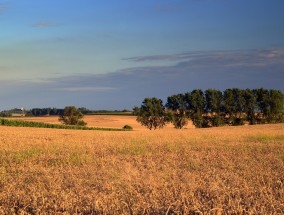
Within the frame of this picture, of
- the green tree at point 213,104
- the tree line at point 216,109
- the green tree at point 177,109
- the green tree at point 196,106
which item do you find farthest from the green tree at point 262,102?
the green tree at point 177,109

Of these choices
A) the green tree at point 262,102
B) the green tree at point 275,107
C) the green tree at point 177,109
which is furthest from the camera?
the green tree at point 177,109

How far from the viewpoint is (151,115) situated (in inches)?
4257

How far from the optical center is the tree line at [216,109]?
343 feet

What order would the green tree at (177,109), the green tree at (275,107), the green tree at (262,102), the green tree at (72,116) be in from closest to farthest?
the green tree at (275,107), the green tree at (262,102), the green tree at (177,109), the green tree at (72,116)

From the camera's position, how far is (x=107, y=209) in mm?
5953

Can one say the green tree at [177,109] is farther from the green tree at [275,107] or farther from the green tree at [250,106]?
the green tree at [275,107]

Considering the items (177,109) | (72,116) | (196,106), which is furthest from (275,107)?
(72,116)

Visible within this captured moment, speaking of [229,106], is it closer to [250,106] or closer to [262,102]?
[250,106]

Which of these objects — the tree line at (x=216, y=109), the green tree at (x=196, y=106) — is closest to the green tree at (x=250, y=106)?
the tree line at (x=216, y=109)

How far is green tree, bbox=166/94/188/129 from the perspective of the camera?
A: 106 m

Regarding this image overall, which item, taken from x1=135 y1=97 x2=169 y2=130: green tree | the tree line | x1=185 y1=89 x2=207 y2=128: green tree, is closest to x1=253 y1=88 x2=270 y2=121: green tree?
the tree line

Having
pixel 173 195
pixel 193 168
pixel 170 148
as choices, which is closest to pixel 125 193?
pixel 173 195

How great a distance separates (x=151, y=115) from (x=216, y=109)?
17.7m

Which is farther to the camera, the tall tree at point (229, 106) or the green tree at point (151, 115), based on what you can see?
the green tree at point (151, 115)
